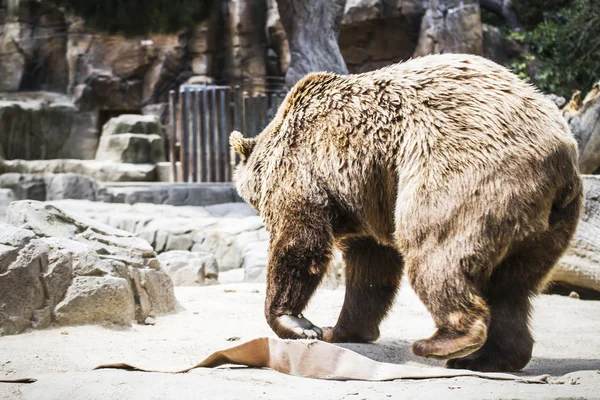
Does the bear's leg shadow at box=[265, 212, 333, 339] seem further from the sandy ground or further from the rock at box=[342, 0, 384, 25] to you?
the rock at box=[342, 0, 384, 25]

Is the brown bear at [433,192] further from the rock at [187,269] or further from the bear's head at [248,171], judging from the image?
the rock at [187,269]

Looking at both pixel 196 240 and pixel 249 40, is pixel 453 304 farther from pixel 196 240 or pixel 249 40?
pixel 249 40

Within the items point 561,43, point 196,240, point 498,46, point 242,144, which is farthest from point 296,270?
point 498,46

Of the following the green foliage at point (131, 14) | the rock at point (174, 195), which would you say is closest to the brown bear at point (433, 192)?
the rock at point (174, 195)

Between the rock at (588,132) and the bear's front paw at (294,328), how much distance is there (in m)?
5.01

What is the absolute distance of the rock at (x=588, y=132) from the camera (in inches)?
307

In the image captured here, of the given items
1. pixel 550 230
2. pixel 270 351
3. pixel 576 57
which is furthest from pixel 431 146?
pixel 576 57

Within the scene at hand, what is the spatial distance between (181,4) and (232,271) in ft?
32.3

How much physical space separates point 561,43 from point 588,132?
26.5 feet

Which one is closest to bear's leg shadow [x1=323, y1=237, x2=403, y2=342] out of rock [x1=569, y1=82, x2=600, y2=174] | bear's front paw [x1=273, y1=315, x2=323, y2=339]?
bear's front paw [x1=273, y1=315, x2=323, y2=339]

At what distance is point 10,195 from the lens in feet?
34.0

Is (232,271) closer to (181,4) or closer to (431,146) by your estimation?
(431,146)

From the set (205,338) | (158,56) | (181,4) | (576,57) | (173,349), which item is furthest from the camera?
(158,56)

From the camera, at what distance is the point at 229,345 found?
172 inches
